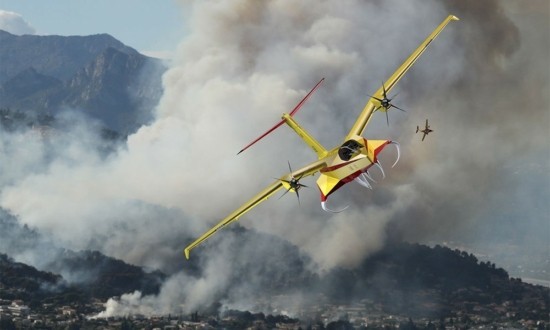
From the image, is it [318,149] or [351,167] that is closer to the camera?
[351,167]

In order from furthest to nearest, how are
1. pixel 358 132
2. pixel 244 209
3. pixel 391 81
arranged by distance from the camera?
pixel 391 81 < pixel 244 209 < pixel 358 132

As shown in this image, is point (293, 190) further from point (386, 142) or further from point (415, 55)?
point (415, 55)

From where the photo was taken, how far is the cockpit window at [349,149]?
291 ft

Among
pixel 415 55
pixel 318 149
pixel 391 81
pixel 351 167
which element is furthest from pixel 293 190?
pixel 415 55

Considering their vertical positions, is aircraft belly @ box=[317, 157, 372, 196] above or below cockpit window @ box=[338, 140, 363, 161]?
below

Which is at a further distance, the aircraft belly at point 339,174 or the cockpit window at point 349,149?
the cockpit window at point 349,149

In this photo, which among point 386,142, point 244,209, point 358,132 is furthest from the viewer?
point 244,209

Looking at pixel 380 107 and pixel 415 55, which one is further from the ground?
pixel 415 55

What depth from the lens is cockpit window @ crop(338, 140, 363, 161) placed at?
8876 centimetres

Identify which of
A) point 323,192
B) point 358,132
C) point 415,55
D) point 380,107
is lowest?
point 323,192

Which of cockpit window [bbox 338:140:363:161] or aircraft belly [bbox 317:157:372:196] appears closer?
aircraft belly [bbox 317:157:372:196]

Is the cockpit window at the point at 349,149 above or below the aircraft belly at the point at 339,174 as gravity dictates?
above

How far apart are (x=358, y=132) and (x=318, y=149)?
6869 mm

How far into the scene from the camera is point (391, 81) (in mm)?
113812
